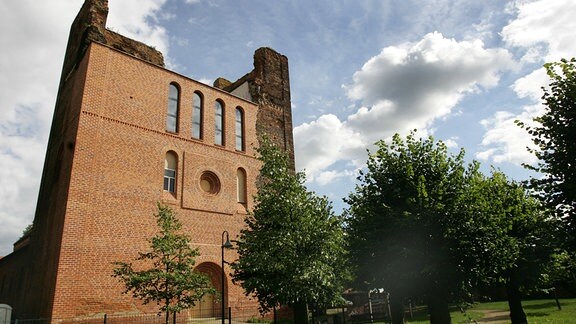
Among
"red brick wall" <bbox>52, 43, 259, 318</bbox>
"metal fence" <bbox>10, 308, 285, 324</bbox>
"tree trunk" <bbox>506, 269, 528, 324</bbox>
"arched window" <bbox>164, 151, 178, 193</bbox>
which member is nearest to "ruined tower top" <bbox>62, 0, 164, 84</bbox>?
A: "red brick wall" <bbox>52, 43, 259, 318</bbox>

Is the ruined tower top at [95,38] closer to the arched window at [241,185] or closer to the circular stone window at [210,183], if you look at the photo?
the circular stone window at [210,183]

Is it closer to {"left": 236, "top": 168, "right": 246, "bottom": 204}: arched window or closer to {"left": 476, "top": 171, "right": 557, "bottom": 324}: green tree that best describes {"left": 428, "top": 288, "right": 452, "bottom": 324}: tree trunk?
{"left": 476, "top": 171, "right": 557, "bottom": 324}: green tree

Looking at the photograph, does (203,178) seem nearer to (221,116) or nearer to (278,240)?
(221,116)

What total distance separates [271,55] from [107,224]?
57.6 feet

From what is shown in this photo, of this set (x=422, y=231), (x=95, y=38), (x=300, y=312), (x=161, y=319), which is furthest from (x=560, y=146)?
(x=95, y=38)

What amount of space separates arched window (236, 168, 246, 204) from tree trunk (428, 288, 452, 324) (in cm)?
1337

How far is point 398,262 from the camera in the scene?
12.0 meters

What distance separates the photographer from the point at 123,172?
18.3m

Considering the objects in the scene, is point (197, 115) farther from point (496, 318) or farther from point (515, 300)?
point (496, 318)

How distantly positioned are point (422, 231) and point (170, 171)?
45.0ft

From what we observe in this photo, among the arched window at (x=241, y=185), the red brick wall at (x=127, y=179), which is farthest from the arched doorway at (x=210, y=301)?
the arched window at (x=241, y=185)

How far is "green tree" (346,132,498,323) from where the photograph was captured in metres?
11.8

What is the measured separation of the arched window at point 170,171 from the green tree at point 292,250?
7.61 m

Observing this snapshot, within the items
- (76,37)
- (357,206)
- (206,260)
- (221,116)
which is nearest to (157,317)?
(206,260)
